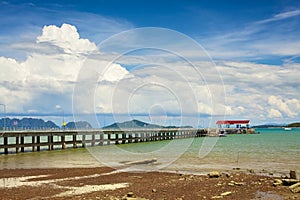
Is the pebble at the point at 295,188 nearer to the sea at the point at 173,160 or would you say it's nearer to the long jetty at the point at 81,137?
the sea at the point at 173,160

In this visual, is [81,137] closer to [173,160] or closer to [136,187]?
[173,160]

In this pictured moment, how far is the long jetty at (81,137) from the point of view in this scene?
51.1m

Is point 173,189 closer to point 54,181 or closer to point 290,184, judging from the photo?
point 290,184

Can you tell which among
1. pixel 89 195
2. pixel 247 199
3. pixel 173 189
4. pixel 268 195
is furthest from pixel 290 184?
pixel 89 195

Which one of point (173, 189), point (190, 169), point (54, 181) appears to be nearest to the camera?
point (173, 189)

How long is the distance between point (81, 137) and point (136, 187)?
68834mm

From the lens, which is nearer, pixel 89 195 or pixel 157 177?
pixel 89 195

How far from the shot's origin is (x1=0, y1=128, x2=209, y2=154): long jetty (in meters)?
51.1

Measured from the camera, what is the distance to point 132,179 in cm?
2320

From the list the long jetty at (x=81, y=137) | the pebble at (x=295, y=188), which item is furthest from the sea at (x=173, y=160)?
the pebble at (x=295, y=188)

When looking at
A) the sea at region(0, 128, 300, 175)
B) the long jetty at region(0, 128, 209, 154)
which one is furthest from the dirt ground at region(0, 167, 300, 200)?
the long jetty at region(0, 128, 209, 154)

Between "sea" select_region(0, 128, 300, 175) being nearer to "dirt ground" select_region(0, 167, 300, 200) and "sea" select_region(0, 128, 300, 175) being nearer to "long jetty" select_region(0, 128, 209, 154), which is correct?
"long jetty" select_region(0, 128, 209, 154)

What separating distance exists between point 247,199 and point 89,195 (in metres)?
6.86

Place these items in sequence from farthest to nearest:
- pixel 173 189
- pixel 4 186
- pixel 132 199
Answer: pixel 4 186, pixel 173 189, pixel 132 199
